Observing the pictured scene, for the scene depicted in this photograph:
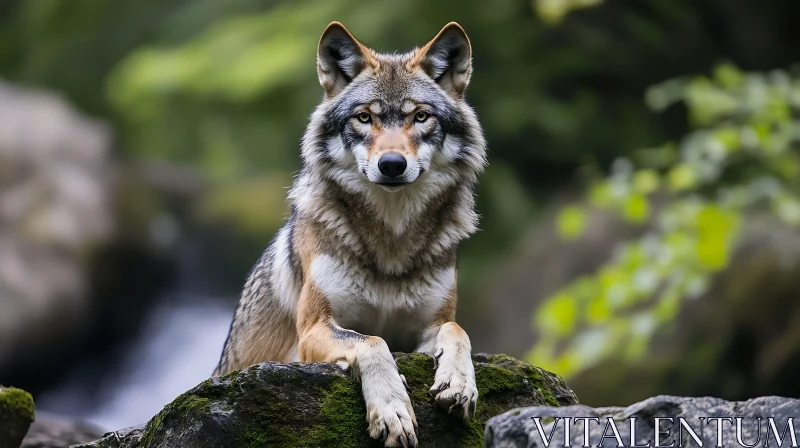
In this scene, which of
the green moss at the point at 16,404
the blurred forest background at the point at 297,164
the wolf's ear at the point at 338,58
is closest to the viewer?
the green moss at the point at 16,404

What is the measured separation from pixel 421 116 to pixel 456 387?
173 cm

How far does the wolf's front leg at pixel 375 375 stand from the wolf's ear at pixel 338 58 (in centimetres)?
157

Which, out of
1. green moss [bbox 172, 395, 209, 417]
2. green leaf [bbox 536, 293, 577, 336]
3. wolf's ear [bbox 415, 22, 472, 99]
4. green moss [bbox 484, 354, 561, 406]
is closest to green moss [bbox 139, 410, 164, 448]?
green moss [bbox 172, 395, 209, 417]

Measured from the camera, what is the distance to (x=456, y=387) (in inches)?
163

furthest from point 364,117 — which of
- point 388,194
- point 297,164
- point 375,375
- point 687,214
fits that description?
point 297,164

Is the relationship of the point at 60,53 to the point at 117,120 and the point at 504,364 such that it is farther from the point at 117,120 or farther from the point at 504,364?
the point at 504,364

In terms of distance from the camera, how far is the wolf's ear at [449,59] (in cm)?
541

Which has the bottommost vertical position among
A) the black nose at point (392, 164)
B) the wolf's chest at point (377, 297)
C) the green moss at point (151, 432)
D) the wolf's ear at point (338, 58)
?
the green moss at point (151, 432)

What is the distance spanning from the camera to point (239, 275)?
49.3ft

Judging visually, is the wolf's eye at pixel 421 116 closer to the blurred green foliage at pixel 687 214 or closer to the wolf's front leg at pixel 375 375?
the wolf's front leg at pixel 375 375

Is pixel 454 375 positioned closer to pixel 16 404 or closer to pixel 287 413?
pixel 287 413

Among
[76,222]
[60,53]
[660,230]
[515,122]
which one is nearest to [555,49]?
[515,122]

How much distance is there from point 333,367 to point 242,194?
12158mm

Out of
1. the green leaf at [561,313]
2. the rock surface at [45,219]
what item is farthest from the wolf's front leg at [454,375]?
the rock surface at [45,219]
